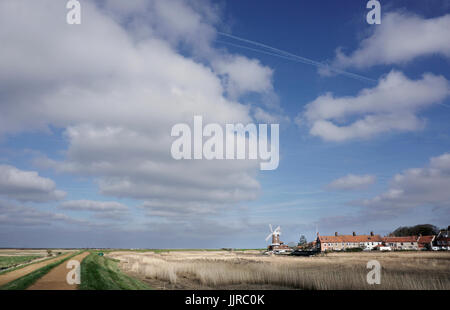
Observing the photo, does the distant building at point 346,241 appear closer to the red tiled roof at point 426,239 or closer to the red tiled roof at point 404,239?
the red tiled roof at point 404,239

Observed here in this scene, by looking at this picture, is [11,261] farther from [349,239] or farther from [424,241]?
[424,241]

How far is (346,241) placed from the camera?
145 meters

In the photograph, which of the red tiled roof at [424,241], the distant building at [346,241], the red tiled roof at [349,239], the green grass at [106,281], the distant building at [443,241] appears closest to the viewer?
the green grass at [106,281]

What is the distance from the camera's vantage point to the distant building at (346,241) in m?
142

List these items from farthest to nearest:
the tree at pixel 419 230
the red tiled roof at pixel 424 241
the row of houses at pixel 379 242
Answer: the tree at pixel 419 230 → the red tiled roof at pixel 424 241 → the row of houses at pixel 379 242

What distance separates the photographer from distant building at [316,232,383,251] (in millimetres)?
142375

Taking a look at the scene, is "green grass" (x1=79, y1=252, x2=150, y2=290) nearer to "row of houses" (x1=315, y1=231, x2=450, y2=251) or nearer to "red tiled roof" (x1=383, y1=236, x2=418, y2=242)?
"row of houses" (x1=315, y1=231, x2=450, y2=251)

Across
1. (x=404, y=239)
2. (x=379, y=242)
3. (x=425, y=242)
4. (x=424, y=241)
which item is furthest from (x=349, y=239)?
(x=425, y=242)

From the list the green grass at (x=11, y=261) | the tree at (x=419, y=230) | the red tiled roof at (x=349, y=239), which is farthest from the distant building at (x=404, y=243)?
the green grass at (x=11, y=261)

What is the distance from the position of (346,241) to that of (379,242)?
50.5 feet
